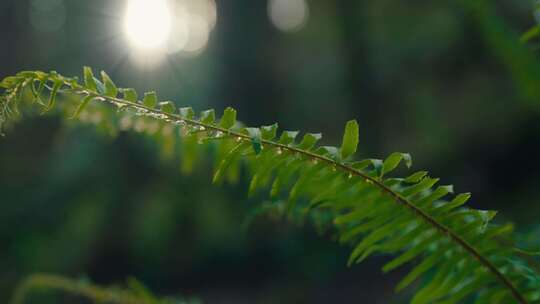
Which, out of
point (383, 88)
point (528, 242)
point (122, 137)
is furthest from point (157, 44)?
point (528, 242)

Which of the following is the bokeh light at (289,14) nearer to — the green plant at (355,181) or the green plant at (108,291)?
the green plant at (108,291)

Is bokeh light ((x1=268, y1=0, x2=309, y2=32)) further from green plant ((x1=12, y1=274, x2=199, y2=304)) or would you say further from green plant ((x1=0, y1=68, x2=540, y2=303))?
green plant ((x1=0, y1=68, x2=540, y2=303))

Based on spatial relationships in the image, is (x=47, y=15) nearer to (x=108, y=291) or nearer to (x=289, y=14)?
(x=289, y=14)

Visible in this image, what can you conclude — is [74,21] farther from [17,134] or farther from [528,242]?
[528,242]

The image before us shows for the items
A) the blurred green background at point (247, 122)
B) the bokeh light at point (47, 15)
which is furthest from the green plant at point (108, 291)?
the bokeh light at point (47, 15)

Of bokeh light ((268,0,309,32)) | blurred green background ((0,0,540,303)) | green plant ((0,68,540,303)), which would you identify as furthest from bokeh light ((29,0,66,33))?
green plant ((0,68,540,303))

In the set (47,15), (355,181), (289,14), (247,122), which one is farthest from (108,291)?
(47,15)
